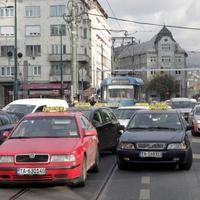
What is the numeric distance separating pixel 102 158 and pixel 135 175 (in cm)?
407

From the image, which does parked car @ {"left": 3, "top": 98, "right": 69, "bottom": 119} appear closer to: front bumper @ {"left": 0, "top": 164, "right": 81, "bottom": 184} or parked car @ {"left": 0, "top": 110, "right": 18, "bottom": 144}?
parked car @ {"left": 0, "top": 110, "right": 18, "bottom": 144}

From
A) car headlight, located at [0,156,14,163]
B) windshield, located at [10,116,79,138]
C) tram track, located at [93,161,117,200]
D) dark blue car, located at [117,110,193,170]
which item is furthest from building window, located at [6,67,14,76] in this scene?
car headlight, located at [0,156,14,163]

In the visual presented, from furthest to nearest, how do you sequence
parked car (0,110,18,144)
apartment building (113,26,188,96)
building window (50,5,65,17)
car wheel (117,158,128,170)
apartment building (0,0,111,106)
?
1. apartment building (113,26,188,96)
2. building window (50,5,65,17)
3. apartment building (0,0,111,106)
4. parked car (0,110,18,144)
5. car wheel (117,158,128,170)

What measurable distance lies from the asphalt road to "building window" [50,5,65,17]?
3250 inches

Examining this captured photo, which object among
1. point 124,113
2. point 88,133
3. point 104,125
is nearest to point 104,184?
point 88,133

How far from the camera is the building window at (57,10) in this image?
94.7 metres

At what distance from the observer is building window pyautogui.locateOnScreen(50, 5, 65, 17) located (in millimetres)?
94725

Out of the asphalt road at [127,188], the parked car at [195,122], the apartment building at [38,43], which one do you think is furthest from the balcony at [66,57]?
the asphalt road at [127,188]

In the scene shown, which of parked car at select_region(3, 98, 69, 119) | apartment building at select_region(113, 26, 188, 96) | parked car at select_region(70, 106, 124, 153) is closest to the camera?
parked car at select_region(70, 106, 124, 153)

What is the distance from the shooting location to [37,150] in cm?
1060

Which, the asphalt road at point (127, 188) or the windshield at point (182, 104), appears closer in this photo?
the asphalt road at point (127, 188)

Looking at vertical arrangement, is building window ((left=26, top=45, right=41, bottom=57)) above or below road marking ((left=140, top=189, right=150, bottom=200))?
above

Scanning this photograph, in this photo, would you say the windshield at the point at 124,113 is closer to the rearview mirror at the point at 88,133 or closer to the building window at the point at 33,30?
the rearview mirror at the point at 88,133

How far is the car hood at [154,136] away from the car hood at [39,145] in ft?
7.95
